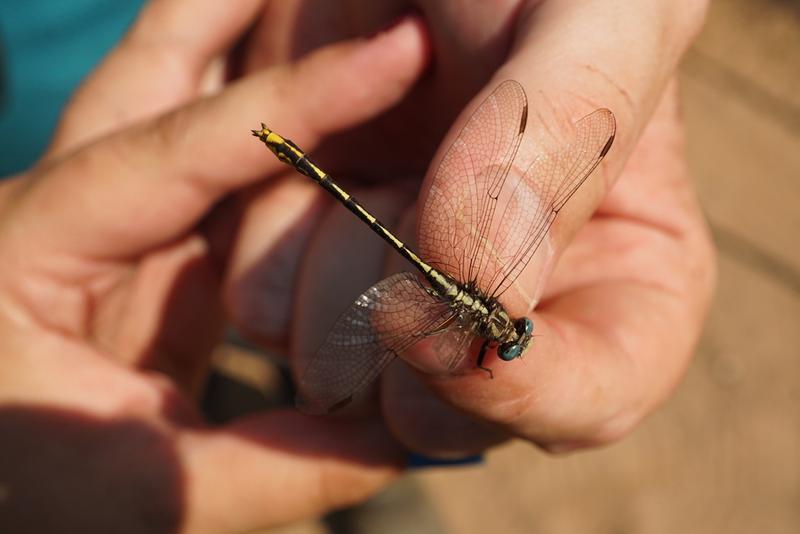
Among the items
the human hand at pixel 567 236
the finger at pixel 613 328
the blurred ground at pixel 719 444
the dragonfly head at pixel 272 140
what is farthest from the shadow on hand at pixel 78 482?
the blurred ground at pixel 719 444

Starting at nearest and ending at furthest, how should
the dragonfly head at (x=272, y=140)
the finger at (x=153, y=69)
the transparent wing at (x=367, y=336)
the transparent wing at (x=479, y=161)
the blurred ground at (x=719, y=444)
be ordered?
1. the transparent wing at (x=479, y=161)
2. the transparent wing at (x=367, y=336)
3. the dragonfly head at (x=272, y=140)
4. the finger at (x=153, y=69)
5. the blurred ground at (x=719, y=444)

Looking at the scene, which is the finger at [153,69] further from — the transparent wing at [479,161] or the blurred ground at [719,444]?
the blurred ground at [719,444]

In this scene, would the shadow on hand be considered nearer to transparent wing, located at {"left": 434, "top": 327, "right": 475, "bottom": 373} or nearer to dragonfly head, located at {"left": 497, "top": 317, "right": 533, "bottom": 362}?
transparent wing, located at {"left": 434, "top": 327, "right": 475, "bottom": 373}

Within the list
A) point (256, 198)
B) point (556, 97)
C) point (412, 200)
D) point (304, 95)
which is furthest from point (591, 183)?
point (256, 198)

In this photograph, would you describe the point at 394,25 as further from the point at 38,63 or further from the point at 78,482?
the point at 38,63

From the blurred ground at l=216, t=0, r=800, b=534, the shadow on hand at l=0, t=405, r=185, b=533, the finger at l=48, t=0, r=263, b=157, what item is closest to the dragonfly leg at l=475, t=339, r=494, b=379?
the shadow on hand at l=0, t=405, r=185, b=533

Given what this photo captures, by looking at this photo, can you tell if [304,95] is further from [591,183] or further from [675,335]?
[675,335]
